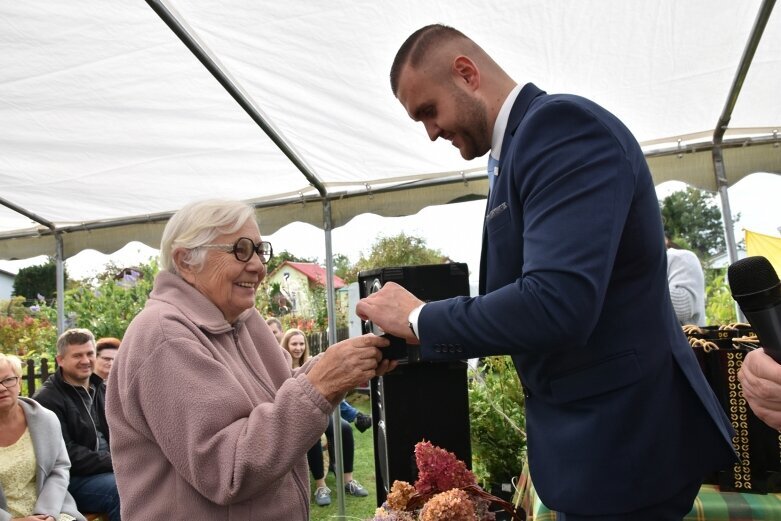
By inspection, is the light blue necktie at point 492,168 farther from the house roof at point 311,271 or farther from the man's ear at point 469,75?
the house roof at point 311,271

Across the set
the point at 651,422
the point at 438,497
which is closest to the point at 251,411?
the point at 438,497

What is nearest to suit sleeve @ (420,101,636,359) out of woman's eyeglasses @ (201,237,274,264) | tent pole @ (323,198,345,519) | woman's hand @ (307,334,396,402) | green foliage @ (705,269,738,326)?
woman's hand @ (307,334,396,402)

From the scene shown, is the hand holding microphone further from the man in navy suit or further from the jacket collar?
the jacket collar

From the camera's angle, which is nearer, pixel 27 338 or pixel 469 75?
pixel 469 75

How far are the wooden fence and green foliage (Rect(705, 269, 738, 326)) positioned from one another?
528cm

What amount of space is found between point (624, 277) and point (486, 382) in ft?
11.2

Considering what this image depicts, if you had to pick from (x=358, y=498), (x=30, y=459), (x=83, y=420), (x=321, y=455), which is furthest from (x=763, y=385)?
(x=321, y=455)

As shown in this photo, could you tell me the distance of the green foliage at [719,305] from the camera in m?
8.06

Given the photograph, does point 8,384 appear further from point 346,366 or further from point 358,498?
point 358,498

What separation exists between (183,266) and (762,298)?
5.41ft

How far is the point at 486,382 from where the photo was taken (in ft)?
14.8

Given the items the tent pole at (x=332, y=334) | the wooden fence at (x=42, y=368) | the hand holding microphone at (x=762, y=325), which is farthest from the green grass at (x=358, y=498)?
the hand holding microphone at (x=762, y=325)

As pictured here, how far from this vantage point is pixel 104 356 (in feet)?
17.6

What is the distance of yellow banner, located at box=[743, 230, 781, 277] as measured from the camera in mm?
5887
